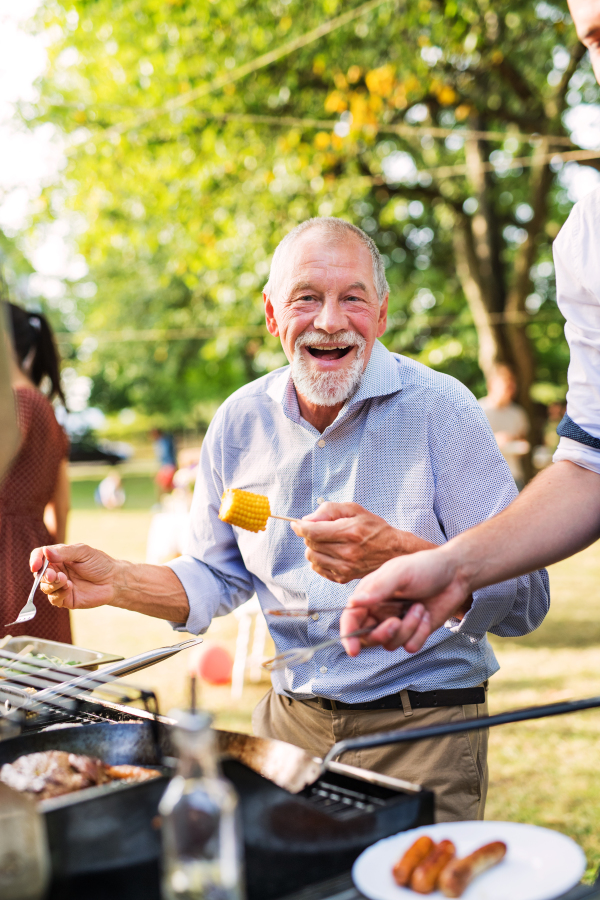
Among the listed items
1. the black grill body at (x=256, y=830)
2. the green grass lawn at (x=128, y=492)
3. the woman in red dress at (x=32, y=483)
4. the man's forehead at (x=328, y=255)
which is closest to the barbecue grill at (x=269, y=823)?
the black grill body at (x=256, y=830)

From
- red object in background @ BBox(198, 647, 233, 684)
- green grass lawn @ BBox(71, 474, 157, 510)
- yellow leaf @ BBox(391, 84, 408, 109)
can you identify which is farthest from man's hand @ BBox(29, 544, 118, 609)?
green grass lawn @ BBox(71, 474, 157, 510)

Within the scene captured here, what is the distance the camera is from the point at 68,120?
1116cm

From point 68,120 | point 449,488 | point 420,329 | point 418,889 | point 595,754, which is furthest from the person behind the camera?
point 420,329

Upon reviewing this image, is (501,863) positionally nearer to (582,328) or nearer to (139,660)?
(139,660)

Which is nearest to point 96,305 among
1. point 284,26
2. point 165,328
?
point 165,328

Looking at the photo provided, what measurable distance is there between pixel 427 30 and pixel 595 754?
722cm

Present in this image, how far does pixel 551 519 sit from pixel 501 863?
26.4 inches

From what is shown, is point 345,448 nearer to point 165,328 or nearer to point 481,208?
point 481,208

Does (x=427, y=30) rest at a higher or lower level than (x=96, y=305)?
higher

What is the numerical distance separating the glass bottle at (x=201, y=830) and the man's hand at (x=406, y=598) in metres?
0.51

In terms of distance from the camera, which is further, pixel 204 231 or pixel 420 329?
pixel 420 329

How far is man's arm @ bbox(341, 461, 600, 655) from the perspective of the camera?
1.44 metres

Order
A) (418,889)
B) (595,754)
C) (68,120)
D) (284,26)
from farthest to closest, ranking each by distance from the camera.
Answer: (68,120) < (284,26) < (595,754) < (418,889)

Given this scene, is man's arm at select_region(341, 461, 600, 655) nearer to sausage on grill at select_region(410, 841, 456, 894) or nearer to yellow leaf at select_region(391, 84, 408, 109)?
sausage on grill at select_region(410, 841, 456, 894)
